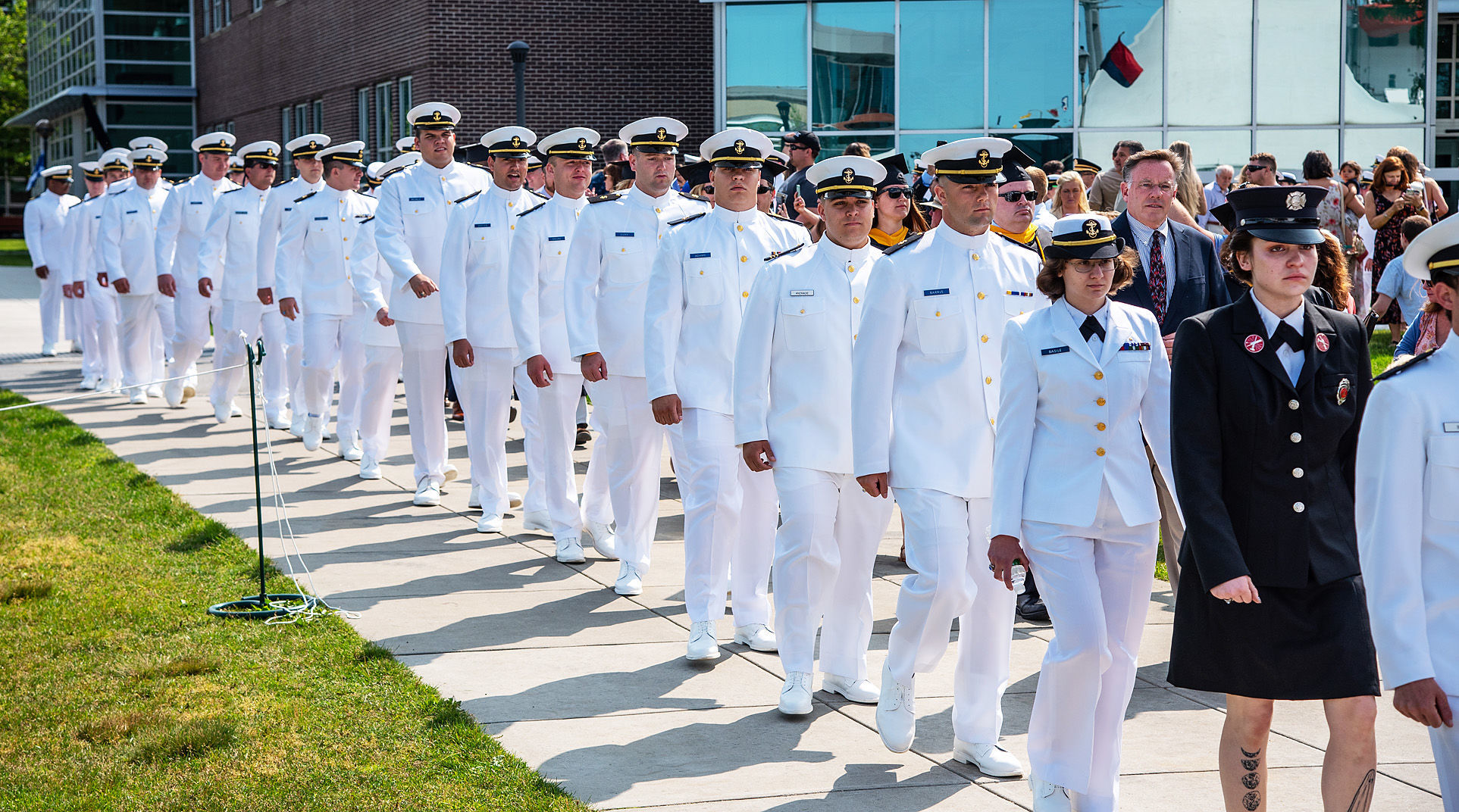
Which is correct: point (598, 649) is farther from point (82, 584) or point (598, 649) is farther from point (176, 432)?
point (176, 432)

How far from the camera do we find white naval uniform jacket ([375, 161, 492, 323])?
35.1 ft

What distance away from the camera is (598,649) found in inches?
280

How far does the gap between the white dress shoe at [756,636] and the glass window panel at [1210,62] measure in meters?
16.3

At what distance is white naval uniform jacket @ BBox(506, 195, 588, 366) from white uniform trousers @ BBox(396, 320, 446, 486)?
1.45 meters

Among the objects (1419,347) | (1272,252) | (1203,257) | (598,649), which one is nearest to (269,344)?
(598,649)

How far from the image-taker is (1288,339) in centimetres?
419

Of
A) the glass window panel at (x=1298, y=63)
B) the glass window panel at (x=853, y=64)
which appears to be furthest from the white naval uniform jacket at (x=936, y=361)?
the glass window panel at (x=1298, y=63)

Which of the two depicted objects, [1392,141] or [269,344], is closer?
[269,344]

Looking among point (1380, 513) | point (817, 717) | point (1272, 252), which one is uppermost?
point (1272, 252)

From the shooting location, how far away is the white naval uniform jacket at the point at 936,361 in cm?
545

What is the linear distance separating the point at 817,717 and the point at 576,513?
11.2 ft

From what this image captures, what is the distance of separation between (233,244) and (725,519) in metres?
9.16

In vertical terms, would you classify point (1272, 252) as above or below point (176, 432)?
above

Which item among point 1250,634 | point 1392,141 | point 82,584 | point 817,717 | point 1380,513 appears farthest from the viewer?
point 1392,141
